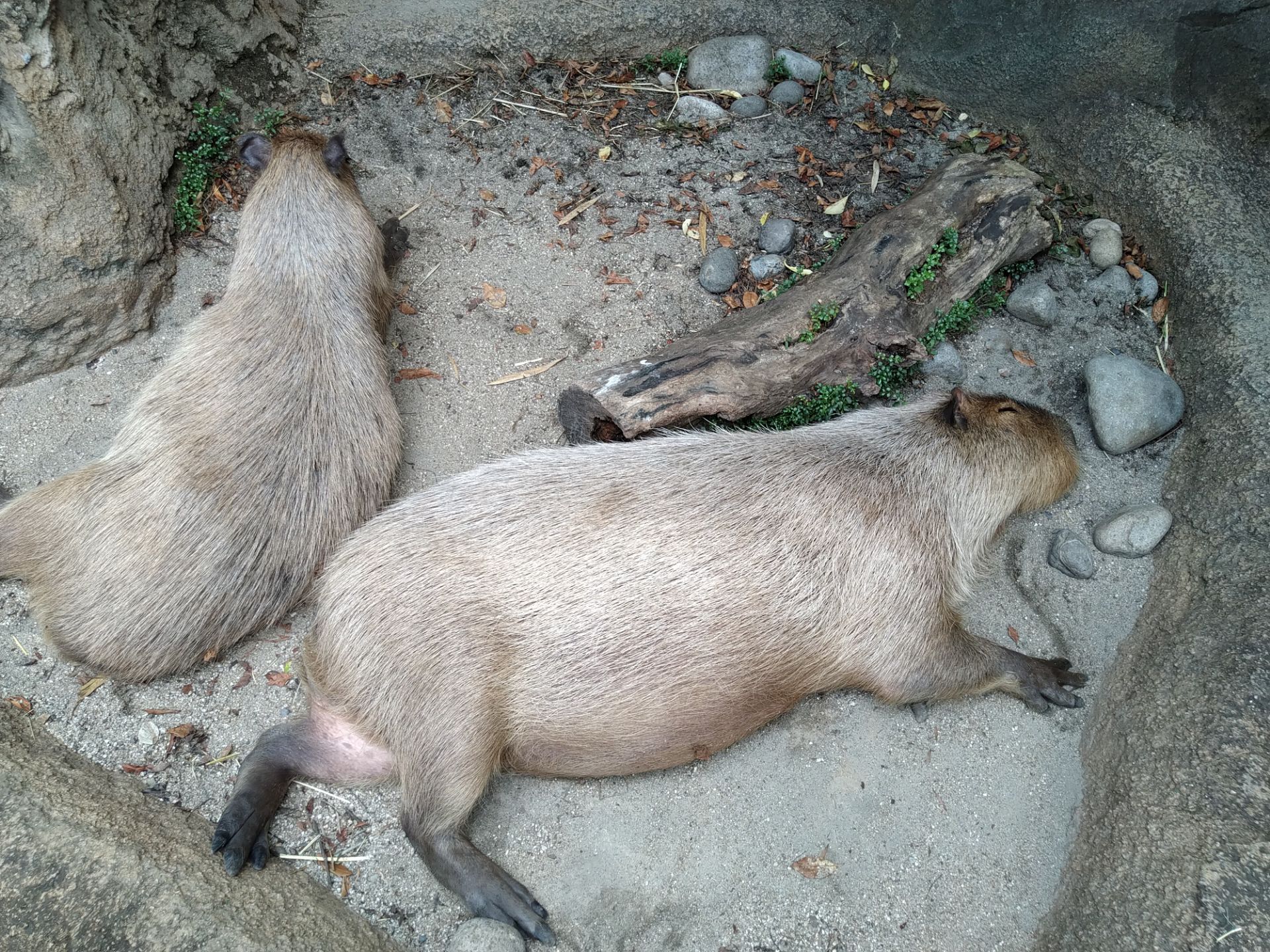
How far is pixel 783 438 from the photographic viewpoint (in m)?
3.47

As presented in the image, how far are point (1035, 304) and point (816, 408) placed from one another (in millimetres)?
1224

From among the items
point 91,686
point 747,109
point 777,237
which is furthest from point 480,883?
point 747,109

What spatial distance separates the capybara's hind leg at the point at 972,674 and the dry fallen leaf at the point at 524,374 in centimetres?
195

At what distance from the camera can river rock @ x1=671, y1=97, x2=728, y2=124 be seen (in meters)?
4.96

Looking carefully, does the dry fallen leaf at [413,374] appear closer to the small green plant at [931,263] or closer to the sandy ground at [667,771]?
the sandy ground at [667,771]

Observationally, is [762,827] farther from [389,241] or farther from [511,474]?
[389,241]

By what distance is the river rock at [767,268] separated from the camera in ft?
14.4

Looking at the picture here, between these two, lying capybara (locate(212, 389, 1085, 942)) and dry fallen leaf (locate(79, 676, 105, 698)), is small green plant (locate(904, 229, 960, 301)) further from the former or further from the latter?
dry fallen leaf (locate(79, 676, 105, 698))

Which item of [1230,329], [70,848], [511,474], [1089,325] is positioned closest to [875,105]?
[1089,325]

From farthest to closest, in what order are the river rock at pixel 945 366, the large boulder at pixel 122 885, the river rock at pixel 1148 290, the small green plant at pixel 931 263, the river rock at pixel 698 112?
the river rock at pixel 698 112 < the river rock at pixel 1148 290 < the river rock at pixel 945 366 < the small green plant at pixel 931 263 < the large boulder at pixel 122 885

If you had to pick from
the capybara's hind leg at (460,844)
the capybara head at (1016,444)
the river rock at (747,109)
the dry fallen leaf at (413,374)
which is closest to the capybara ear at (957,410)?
the capybara head at (1016,444)

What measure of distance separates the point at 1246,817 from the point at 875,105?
12.6ft

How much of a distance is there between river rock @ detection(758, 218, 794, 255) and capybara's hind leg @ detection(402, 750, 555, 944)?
2.72m

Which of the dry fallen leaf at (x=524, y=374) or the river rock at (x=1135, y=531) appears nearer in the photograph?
the river rock at (x=1135, y=531)
